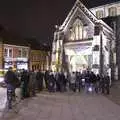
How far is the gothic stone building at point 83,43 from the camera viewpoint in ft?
160

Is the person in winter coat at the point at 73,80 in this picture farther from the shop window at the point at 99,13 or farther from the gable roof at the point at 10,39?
the gable roof at the point at 10,39

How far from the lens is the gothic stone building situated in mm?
48844

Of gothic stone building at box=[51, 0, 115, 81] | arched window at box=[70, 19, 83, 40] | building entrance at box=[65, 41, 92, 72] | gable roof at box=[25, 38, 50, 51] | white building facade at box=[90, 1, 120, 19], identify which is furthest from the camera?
gable roof at box=[25, 38, 50, 51]

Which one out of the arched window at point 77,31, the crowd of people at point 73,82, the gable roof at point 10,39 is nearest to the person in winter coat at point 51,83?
the crowd of people at point 73,82

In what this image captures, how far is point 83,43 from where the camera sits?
52.4 meters

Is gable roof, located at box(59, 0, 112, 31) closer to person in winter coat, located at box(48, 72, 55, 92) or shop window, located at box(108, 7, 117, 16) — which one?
shop window, located at box(108, 7, 117, 16)

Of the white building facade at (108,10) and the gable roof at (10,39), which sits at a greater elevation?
the white building facade at (108,10)

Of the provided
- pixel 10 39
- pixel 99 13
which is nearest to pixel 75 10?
pixel 99 13

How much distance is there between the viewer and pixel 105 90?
30.2 m

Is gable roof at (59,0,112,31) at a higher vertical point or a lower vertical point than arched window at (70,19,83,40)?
higher

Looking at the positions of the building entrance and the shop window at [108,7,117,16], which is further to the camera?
the shop window at [108,7,117,16]

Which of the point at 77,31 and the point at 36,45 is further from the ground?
the point at 36,45

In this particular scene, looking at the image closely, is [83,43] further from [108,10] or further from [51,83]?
[51,83]

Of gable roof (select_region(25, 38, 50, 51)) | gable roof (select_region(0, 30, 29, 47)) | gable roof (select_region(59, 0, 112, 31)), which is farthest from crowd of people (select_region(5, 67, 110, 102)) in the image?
gable roof (select_region(25, 38, 50, 51))
